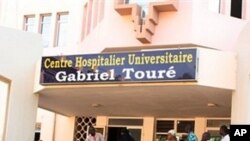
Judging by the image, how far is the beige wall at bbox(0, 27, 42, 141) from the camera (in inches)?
464

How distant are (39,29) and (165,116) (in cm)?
772

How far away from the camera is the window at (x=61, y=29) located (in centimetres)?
1938

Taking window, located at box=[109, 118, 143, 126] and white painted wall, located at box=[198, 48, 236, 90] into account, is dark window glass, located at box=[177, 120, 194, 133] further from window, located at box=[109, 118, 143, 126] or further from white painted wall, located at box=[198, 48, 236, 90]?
white painted wall, located at box=[198, 48, 236, 90]

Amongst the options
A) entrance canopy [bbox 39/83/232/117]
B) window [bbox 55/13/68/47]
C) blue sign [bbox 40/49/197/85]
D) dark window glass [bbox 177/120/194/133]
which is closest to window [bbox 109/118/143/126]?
entrance canopy [bbox 39/83/232/117]

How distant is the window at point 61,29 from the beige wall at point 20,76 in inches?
272

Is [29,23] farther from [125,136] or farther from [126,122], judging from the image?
[125,136]

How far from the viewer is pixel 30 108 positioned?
12.2 metres

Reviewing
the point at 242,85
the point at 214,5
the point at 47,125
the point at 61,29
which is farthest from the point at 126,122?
the point at 242,85

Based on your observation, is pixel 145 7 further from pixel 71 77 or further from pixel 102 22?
pixel 71 77

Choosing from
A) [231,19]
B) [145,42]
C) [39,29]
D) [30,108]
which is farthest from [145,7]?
[39,29]

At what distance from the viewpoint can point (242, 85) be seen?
9.88m

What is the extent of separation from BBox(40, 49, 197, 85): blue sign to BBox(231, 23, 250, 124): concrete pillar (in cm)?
102

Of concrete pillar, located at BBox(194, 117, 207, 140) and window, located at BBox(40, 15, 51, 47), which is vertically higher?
window, located at BBox(40, 15, 51, 47)

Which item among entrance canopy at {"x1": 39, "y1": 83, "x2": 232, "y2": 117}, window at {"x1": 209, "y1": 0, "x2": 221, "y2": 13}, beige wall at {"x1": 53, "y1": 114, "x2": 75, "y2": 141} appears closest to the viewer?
entrance canopy at {"x1": 39, "y1": 83, "x2": 232, "y2": 117}
